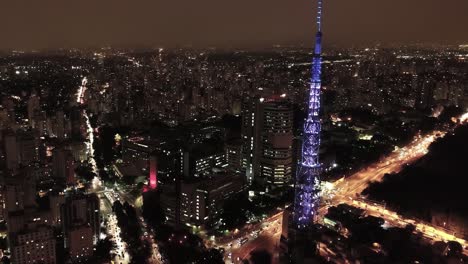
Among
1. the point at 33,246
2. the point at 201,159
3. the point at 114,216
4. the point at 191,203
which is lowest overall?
the point at 114,216

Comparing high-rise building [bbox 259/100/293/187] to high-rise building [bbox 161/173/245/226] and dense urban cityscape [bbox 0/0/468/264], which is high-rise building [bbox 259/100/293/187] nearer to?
dense urban cityscape [bbox 0/0/468/264]

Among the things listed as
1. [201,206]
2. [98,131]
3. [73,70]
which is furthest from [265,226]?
[73,70]

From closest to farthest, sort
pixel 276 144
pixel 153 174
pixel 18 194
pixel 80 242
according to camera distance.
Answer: pixel 80 242, pixel 18 194, pixel 153 174, pixel 276 144

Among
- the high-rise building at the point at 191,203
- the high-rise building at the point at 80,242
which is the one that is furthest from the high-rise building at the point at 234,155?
the high-rise building at the point at 80,242

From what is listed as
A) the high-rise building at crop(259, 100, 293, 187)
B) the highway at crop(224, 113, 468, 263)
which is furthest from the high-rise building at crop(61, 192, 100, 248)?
the high-rise building at crop(259, 100, 293, 187)

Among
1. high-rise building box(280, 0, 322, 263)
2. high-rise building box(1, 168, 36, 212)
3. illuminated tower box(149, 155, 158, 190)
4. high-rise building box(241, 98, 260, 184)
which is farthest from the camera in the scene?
high-rise building box(241, 98, 260, 184)

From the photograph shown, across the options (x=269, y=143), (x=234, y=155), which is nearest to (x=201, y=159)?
(x=234, y=155)

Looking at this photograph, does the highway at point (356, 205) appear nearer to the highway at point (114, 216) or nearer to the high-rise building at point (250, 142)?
the highway at point (114, 216)

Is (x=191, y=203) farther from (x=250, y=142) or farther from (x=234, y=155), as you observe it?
(x=234, y=155)

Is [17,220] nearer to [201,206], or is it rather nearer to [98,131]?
[201,206]
